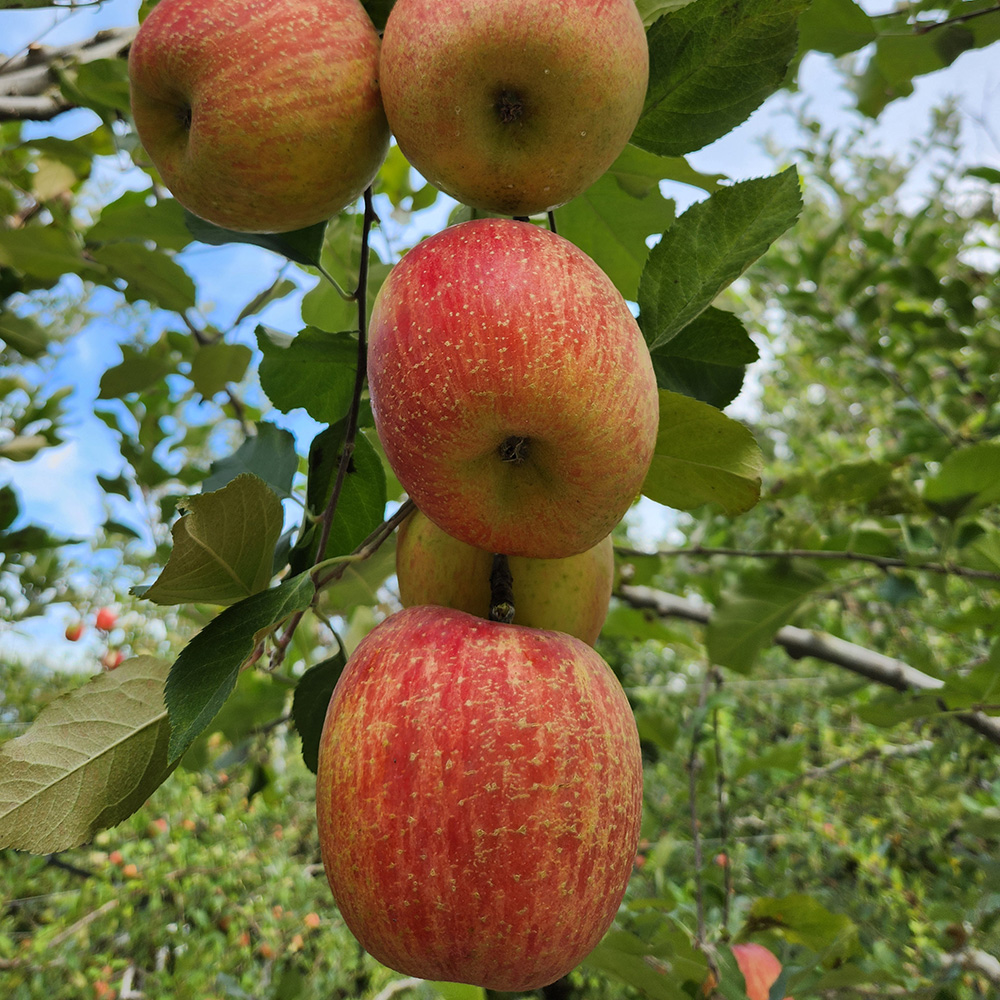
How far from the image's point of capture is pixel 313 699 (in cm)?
72

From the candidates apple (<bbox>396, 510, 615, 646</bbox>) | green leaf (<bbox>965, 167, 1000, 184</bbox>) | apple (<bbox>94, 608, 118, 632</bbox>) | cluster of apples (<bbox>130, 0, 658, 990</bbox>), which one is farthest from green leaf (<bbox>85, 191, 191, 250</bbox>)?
apple (<bbox>94, 608, 118, 632</bbox>)

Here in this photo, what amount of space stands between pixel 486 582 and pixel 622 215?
46cm

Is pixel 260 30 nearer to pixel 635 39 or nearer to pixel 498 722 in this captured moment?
pixel 635 39

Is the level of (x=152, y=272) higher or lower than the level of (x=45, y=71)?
lower

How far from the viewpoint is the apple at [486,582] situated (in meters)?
0.65

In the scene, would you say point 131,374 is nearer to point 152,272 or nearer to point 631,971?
point 152,272

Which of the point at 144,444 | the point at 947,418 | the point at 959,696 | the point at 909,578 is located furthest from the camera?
the point at 947,418

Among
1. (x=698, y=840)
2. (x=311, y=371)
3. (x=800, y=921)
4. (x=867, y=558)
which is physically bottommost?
(x=698, y=840)

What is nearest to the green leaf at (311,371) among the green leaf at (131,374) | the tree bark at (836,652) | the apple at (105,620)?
the green leaf at (131,374)

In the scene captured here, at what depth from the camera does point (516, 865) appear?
454 mm

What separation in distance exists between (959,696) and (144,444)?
4.76 ft

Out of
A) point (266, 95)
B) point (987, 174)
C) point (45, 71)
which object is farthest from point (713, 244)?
point (987, 174)

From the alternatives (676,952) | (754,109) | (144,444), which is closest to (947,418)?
(676,952)

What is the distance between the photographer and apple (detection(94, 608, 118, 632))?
8.20 feet
